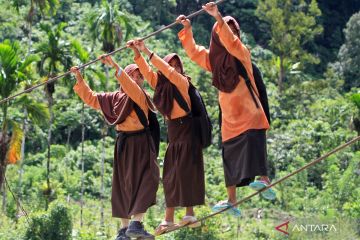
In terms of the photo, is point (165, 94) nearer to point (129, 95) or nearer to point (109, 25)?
point (129, 95)

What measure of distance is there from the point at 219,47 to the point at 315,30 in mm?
26557

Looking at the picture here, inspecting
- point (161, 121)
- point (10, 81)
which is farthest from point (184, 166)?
point (161, 121)

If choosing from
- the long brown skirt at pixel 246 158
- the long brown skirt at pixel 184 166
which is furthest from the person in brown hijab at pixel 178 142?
the long brown skirt at pixel 246 158

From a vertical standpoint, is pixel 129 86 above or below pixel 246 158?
above

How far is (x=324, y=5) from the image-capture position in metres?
Result: 41.2

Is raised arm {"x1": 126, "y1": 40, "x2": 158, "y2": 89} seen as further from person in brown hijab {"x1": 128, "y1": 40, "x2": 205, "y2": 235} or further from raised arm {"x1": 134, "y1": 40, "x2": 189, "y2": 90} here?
raised arm {"x1": 134, "y1": 40, "x2": 189, "y2": 90}

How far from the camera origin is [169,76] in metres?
8.30

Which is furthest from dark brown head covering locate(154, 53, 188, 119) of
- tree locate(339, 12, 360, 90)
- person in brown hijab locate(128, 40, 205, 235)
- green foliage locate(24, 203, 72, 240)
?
tree locate(339, 12, 360, 90)

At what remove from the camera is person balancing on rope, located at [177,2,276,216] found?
26.0 ft

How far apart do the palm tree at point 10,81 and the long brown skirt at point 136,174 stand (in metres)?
11.0

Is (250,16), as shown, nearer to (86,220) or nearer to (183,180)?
(86,220)

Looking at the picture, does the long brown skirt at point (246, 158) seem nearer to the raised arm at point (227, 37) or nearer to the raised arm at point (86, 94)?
the raised arm at point (227, 37)

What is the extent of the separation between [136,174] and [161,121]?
1906 cm

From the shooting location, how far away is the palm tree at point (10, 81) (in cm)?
2005
